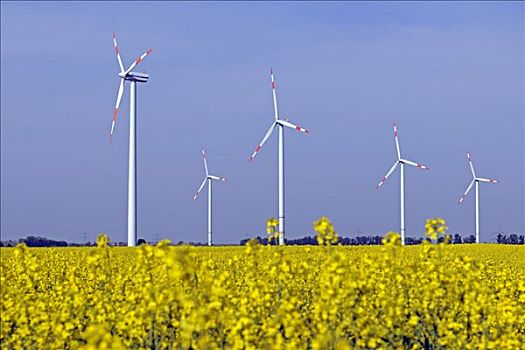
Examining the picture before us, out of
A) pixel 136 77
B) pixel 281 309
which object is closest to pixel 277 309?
pixel 281 309

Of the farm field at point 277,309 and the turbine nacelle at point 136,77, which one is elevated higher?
the turbine nacelle at point 136,77

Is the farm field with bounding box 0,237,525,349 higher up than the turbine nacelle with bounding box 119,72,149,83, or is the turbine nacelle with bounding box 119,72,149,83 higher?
the turbine nacelle with bounding box 119,72,149,83

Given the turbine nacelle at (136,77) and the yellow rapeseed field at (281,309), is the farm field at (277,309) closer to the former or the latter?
the yellow rapeseed field at (281,309)

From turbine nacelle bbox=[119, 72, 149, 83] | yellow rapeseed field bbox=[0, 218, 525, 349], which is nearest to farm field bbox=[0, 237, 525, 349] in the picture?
yellow rapeseed field bbox=[0, 218, 525, 349]

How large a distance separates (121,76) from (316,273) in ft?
80.8

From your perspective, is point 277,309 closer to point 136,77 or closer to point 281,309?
point 281,309

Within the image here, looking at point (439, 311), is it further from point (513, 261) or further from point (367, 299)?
point (513, 261)

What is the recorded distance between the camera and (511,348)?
35.7 feet

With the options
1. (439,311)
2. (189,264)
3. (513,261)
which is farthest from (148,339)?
(513,261)

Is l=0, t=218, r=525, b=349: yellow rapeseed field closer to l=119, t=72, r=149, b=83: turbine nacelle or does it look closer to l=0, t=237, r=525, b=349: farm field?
l=0, t=237, r=525, b=349: farm field

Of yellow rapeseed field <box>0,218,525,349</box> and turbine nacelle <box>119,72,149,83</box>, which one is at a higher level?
turbine nacelle <box>119,72,149,83</box>

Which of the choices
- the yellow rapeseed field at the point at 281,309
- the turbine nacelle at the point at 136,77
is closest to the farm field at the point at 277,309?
the yellow rapeseed field at the point at 281,309

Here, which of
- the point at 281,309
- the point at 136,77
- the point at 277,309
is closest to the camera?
the point at 281,309

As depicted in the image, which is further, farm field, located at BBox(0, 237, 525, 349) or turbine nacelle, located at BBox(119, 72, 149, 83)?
turbine nacelle, located at BBox(119, 72, 149, 83)
